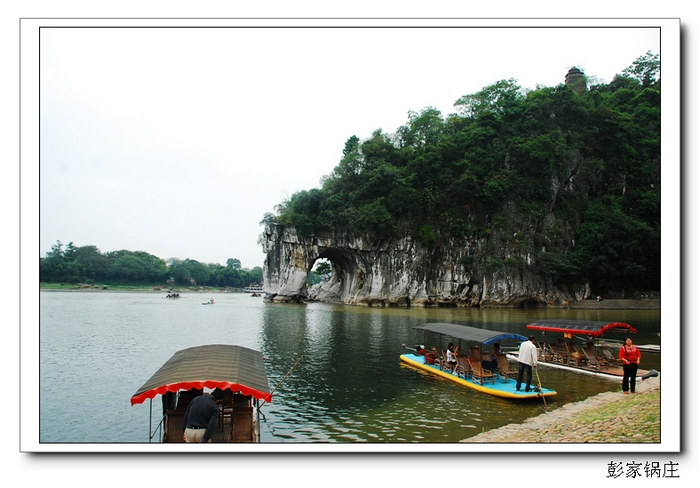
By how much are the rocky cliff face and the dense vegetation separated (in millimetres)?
963

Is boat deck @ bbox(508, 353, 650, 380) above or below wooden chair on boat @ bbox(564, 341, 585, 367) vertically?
below

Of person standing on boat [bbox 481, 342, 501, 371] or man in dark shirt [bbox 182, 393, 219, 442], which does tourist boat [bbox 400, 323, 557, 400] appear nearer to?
person standing on boat [bbox 481, 342, 501, 371]

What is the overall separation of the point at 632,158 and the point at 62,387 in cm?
4916

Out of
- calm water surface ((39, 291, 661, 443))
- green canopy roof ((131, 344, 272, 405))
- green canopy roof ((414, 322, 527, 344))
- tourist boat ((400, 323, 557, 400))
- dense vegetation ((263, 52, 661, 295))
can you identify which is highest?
dense vegetation ((263, 52, 661, 295))

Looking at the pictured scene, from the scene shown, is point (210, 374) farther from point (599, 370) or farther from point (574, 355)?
point (574, 355)

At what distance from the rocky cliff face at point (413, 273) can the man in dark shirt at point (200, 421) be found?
39917 millimetres

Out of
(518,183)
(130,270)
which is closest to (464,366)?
(518,183)

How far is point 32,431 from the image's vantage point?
20.9 feet

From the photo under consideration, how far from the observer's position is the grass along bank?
272 inches

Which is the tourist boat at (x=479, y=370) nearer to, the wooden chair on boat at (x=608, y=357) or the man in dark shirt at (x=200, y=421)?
the wooden chair on boat at (x=608, y=357)

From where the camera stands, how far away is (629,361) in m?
9.78

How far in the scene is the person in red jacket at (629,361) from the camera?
9.61 m

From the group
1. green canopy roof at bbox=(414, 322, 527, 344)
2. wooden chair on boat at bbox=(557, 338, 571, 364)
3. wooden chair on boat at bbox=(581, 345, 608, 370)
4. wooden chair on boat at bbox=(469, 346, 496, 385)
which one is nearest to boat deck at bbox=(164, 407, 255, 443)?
wooden chair on boat at bbox=(469, 346, 496, 385)
